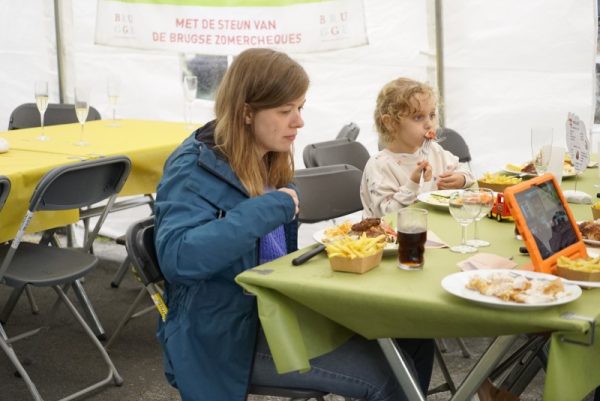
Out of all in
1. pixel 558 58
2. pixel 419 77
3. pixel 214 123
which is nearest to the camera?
pixel 214 123

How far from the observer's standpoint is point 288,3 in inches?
214

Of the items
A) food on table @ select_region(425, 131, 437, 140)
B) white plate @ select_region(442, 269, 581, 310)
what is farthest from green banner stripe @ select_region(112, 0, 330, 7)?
white plate @ select_region(442, 269, 581, 310)

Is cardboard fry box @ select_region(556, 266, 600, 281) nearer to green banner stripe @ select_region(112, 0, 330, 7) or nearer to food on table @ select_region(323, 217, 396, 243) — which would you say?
food on table @ select_region(323, 217, 396, 243)

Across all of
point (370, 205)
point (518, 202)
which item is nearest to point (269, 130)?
point (518, 202)

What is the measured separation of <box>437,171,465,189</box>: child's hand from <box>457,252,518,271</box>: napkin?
109cm

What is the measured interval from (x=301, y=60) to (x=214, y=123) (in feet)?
10.3

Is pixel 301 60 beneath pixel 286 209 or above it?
above

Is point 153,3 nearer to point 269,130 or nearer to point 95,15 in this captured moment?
point 95,15

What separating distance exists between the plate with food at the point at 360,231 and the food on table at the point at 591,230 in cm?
51

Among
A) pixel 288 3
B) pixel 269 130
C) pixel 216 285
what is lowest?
pixel 216 285

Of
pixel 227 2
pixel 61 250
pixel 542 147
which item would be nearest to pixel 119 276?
pixel 61 250

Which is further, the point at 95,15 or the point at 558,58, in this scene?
the point at 95,15

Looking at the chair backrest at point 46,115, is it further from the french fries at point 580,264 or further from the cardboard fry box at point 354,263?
the french fries at point 580,264

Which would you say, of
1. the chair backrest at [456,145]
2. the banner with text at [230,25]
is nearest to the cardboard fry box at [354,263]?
the chair backrest at [456,145]
